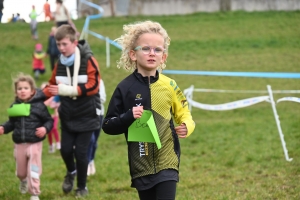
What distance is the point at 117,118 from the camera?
4.52m

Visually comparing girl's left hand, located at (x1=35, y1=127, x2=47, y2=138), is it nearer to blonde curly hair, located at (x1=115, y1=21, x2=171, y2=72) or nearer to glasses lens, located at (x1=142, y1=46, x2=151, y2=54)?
blonde curly hair, located at (x1=115, y1=21, x2=171, y2=72)

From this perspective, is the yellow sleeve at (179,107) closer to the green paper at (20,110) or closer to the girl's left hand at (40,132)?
the girl's left hand at (40,132)

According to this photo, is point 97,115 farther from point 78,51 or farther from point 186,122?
point 186,122

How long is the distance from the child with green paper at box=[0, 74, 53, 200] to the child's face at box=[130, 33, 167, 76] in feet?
8.56

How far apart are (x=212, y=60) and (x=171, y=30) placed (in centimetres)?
599

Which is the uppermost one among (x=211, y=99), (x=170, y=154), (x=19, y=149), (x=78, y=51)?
(x=78, y=51)

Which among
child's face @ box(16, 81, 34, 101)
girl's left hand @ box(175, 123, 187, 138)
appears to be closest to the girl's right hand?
girl's left hand @ box(175, 123, 187, 138)

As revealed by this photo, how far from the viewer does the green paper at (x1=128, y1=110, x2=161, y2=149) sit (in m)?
4.43

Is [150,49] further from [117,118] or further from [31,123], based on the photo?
[31,123]

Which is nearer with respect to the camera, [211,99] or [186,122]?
[186,122]

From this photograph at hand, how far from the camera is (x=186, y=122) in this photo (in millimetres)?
4641

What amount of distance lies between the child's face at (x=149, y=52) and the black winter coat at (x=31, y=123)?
8.63ft

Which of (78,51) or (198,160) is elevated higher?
(78,51)

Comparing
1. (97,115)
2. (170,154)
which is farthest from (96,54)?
(170,154)
